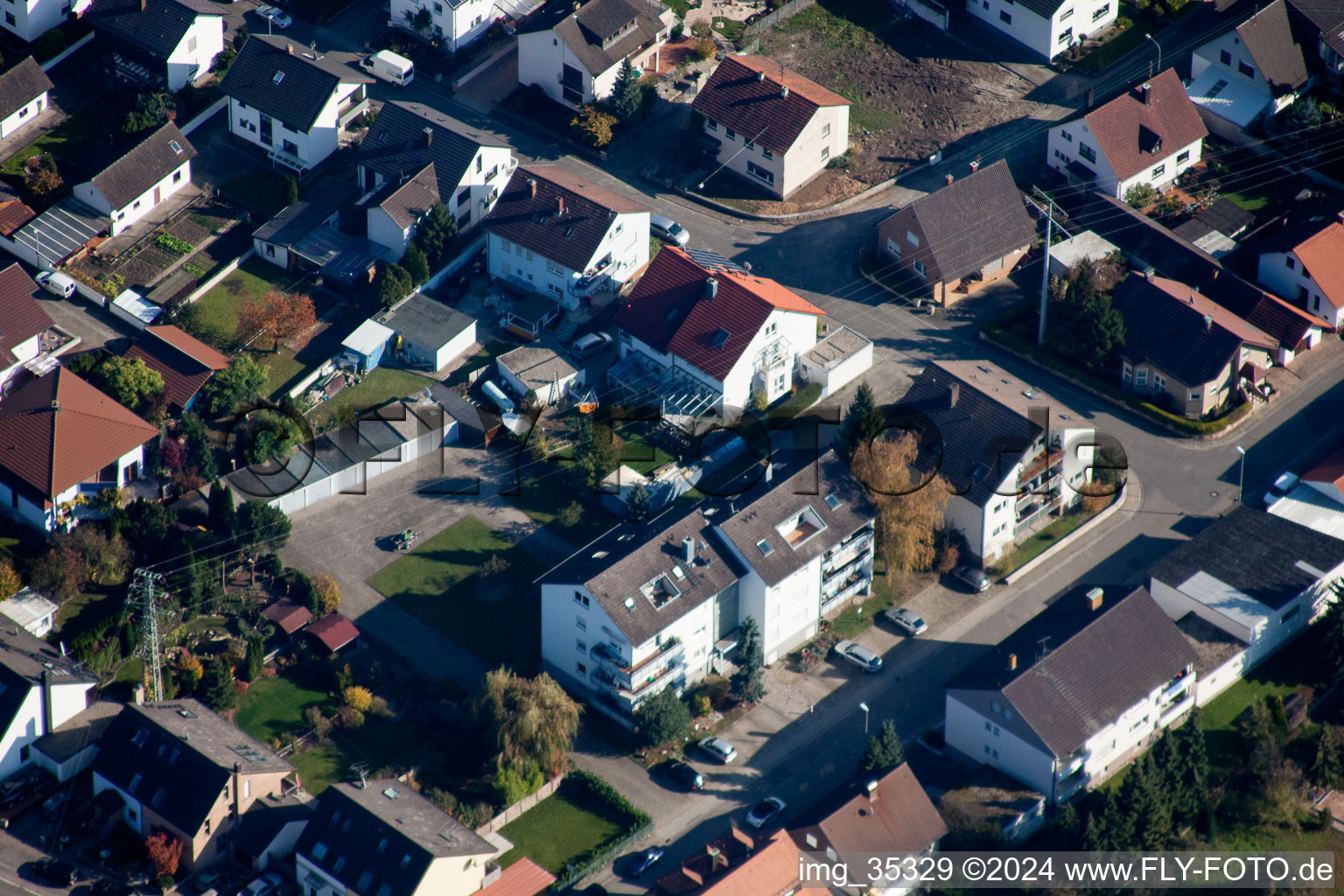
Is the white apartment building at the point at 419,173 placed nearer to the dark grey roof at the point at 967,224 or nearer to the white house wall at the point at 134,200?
the white house wall at the point at 134,200

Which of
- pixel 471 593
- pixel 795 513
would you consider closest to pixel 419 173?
pixel 471 593

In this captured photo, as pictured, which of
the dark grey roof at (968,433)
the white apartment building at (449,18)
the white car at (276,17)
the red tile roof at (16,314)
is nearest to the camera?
the dark grey roof at (968,433)

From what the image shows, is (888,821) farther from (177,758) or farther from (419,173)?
(419,173)

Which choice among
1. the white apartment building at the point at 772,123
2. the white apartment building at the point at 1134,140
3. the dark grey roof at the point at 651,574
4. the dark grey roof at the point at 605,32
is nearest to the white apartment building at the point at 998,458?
the dark grey roof at the point at 651,574

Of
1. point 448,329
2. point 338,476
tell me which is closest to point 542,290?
point 448,329

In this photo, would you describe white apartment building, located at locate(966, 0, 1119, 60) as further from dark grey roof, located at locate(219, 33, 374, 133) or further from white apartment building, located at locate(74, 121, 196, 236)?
white apartment building, located at locate(74, 121, 196, 236)

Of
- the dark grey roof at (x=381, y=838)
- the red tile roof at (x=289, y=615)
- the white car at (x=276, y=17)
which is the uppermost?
the white car at (x=276, y=17)
